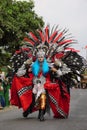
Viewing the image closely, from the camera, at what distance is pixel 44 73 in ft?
51.7

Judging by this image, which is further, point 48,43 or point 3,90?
point 3,90

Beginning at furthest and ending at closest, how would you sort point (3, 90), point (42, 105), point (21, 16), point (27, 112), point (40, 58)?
point (21, 16) → point (3, 90) → point (27, 112) → point (40, 58) → point (42, 105)

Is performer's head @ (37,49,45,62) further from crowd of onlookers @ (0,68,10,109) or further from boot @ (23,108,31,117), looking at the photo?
crowd of onlookers @ (0,68,10,109)

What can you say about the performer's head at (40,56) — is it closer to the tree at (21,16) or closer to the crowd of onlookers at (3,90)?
the crowd of onlookers at (3,90)

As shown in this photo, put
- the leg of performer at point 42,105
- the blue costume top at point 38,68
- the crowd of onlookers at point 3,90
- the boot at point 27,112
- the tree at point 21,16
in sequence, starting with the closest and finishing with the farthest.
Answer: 1. the leg of performer at point 42,105
2. the blue costume top at point 38,68
3. the boot at point 27,112
4. the crowd of onlookers at point 3,90
5. the tree at point 21,16

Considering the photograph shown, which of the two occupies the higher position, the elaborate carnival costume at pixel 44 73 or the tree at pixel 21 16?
the tree at pixel 21 16

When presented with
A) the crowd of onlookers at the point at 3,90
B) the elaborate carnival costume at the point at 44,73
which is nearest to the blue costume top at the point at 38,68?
the elaborate carnival costume at the point at 44,73

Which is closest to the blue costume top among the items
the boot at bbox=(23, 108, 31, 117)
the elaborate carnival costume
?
the elaborate carnival costume

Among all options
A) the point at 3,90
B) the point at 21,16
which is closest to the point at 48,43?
the point at 3,90

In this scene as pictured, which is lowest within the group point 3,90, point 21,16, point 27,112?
point 27,112

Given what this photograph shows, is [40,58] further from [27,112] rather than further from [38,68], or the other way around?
[27,112]

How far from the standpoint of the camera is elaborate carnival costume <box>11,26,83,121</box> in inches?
621

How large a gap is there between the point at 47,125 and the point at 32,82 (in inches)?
74.9

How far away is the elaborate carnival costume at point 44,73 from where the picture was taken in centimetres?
1577
